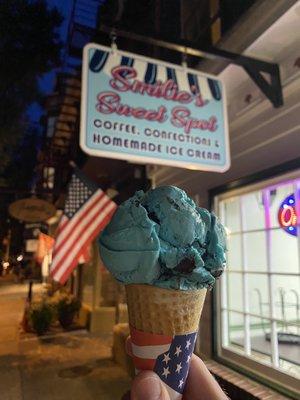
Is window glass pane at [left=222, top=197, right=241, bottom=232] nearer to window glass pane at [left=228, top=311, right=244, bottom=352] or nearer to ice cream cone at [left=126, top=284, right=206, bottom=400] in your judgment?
window glass pane at [left=228, top=311, right=244, bottom=352]

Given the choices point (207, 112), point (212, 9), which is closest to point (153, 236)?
point (207, 112)

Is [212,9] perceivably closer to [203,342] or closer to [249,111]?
[249,111]

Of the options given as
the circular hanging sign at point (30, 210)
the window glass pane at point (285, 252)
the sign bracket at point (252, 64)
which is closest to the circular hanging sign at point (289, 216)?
the sign bracket at point (252, 64)

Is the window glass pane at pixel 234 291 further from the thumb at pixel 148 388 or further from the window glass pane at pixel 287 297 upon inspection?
the thumb at pixel 148 388

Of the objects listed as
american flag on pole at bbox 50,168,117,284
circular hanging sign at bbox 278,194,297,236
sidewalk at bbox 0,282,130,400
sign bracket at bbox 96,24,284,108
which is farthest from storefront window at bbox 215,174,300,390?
sidewalk at bbox 0,282,130,400

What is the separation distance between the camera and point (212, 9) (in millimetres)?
5855

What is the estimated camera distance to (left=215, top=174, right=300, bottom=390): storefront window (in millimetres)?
4477

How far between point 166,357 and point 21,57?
10.7 metres

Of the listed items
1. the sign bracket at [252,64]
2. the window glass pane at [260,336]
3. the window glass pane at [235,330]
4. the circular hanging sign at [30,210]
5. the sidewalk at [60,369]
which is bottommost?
the sidewalk at [60,369]

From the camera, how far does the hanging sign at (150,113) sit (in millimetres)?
3602

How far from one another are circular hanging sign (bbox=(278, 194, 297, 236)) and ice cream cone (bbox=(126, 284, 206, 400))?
2977 mm

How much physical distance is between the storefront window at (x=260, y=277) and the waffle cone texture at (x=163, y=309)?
2728 millimetres

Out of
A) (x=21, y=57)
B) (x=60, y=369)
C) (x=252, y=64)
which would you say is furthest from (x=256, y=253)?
(x=21, y=57)

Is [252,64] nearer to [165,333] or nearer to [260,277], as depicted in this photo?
[165,333]
